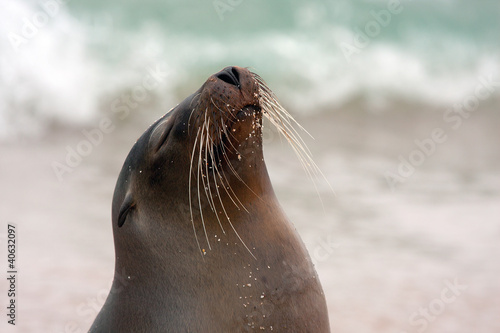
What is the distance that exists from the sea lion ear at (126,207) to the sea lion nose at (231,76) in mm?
612

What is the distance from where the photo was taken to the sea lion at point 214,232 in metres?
2.34

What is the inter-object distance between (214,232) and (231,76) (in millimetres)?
614

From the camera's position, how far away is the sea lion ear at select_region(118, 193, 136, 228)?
2486mm

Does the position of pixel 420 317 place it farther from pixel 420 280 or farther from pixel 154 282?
pixel 154 282

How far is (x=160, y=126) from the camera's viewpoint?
2518 mm

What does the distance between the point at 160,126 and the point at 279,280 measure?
2.59 feet

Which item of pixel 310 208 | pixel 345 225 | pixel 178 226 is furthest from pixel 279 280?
pixel 310 208

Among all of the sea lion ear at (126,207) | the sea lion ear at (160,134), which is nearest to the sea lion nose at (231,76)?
the sea lion ear at (160,134)
